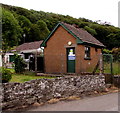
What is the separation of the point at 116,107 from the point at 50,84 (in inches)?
113

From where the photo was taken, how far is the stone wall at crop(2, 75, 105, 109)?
653 centimetres

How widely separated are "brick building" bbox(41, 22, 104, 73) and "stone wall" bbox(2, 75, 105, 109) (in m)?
4.46

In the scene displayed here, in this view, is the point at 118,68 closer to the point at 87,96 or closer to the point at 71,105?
the point at 87,96

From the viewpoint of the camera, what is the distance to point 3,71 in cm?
768

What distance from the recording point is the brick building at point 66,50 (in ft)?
49.0

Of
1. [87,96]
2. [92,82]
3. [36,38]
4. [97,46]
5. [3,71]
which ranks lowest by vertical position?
[87,96]

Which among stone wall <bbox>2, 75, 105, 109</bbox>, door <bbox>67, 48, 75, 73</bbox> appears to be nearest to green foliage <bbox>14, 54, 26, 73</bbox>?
door <bbox>67, 48, 75, 73</bbox>

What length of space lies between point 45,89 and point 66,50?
334 inches

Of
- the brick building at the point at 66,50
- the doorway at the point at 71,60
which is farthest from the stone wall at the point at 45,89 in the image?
the doorway at the point at 71,60

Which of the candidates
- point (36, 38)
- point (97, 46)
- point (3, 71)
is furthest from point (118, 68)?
point (36, 38)

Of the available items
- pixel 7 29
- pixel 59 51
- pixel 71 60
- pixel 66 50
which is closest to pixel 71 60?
pixel 71 60

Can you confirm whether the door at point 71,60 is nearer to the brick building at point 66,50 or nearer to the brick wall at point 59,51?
the brick building at point 66,50

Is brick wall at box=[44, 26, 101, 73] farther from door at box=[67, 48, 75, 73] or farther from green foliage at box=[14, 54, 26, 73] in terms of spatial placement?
green foliage at box=[14, 54, 26, 73]

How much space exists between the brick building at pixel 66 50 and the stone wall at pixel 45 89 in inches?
176
